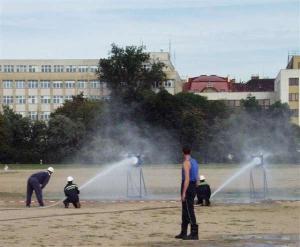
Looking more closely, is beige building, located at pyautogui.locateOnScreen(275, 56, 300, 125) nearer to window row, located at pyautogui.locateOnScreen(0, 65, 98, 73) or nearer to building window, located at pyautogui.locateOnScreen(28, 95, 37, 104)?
window row, located at pyautogui.locateOnScreen(0, 65, 98, 73)

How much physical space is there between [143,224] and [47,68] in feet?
375

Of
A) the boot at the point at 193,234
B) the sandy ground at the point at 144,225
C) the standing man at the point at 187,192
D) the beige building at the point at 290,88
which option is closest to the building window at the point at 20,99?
the beige building at the point at 290,88

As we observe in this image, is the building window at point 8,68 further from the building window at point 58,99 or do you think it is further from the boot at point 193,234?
the boot at point 193,234

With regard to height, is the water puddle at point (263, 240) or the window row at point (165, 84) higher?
the window row at point (165, 84)

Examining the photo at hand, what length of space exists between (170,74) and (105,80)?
15.5 m

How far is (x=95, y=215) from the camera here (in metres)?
24.3

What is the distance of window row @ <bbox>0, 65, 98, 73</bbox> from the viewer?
132 m

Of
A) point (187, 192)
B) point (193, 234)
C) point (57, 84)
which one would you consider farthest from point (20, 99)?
point (193, 234)

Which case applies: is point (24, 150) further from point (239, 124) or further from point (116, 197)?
point (116, 197)

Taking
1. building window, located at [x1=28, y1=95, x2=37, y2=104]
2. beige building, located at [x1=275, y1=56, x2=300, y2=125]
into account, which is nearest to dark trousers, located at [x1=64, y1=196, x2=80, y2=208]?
beige building, located at [x1=275, y1=56, x2=300, y2=125]

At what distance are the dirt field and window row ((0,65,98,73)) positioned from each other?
101 m

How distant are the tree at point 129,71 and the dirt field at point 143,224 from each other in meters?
85.3

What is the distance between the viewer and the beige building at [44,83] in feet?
431

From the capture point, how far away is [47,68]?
438ft
